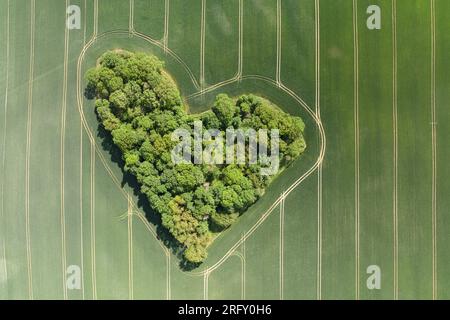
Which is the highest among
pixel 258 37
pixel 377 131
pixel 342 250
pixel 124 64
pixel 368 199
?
pixel 258 37

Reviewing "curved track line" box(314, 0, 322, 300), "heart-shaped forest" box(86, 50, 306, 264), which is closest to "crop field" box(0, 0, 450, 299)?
"curved track line" box(314, 0, 322, 300)

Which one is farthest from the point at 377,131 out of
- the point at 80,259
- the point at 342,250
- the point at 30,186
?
the point at 30,186

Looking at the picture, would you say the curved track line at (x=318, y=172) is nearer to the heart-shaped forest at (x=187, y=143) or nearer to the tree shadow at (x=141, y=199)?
the heart-shaped forest at (x=187, y=143)

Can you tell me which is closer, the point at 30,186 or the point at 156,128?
the point at 156,128

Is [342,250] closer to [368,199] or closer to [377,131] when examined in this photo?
[368,199]

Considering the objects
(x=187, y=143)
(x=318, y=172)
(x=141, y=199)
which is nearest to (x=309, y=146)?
(x=318, y=172)
